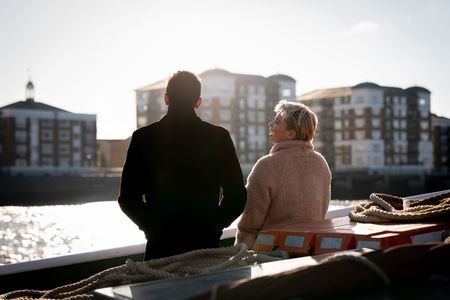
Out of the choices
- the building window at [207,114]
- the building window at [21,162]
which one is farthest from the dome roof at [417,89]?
the building window at [21,162]

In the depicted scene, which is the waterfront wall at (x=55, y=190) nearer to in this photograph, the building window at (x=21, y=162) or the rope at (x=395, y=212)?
the building window at (x=21, y=162)

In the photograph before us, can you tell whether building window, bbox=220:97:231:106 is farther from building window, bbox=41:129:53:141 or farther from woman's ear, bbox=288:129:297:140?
woman's ear, bbox=288:129:297:140

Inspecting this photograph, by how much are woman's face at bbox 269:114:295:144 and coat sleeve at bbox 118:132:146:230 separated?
2.97 feet

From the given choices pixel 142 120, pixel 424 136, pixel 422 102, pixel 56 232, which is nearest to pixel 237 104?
pixel 142 120

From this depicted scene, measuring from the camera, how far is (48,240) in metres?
32.2

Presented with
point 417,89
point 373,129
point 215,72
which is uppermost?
point 215,72

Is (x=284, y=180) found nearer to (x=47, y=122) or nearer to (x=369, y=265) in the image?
(x=369, y=265)

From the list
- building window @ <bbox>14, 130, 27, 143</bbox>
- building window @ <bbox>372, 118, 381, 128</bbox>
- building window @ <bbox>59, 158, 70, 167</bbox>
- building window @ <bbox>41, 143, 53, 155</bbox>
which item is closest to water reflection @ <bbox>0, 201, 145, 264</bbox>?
building window @ <bbox>14, 130, 27, 143</bbox>

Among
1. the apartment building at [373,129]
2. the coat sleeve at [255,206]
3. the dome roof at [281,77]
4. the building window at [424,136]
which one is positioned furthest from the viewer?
the building window at [424,136]

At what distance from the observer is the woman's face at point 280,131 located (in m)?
3.72

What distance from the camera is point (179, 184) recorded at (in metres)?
3.26

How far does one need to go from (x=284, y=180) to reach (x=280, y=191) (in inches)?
2.8

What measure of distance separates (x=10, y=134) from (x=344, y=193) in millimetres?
41152

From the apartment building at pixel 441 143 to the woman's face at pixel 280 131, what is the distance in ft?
294
